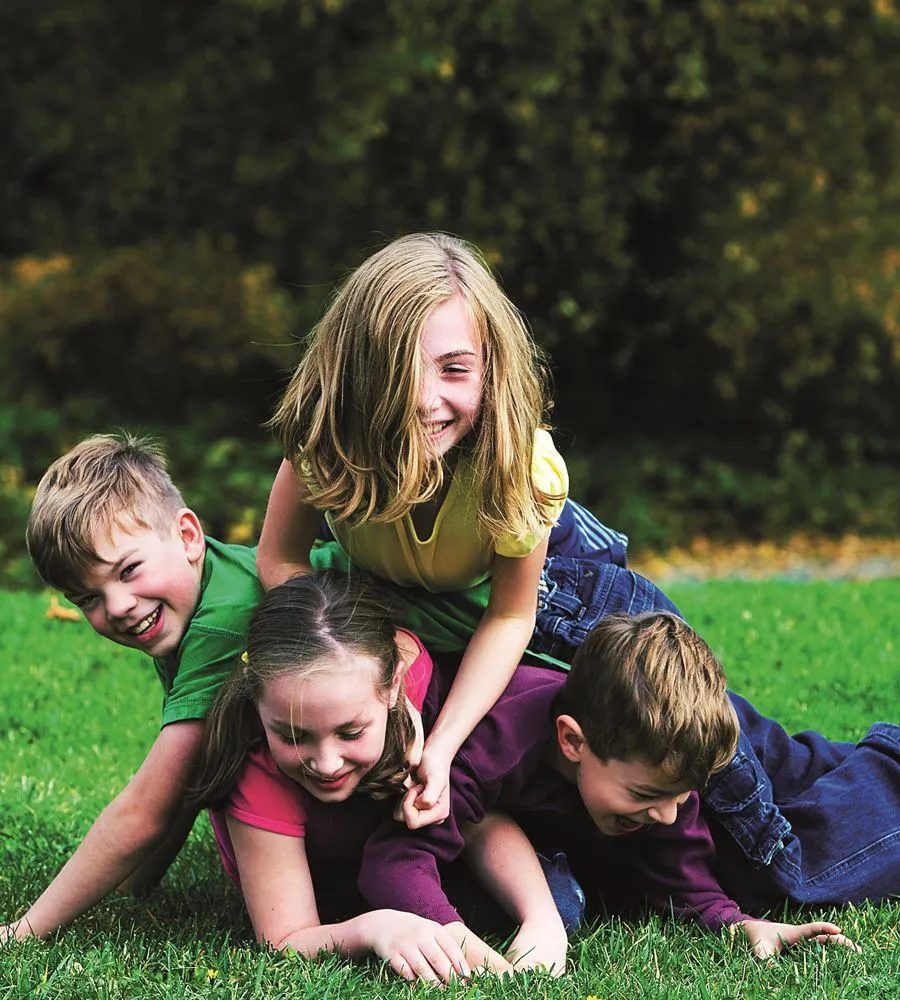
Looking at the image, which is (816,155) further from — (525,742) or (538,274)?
(525,742)

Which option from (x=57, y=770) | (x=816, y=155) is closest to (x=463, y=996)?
(x=57, y=770)

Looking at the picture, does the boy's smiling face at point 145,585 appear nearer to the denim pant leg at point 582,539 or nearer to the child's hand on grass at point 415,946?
the child's hand on grass at point 415,946

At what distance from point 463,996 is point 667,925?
2.33 ft

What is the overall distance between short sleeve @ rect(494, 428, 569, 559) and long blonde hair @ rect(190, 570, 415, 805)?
13.0 inches

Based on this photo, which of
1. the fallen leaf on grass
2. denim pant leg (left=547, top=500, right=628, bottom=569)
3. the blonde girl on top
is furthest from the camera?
the fallen leaf on grass

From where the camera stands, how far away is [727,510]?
494 inches

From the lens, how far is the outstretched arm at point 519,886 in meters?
3.10

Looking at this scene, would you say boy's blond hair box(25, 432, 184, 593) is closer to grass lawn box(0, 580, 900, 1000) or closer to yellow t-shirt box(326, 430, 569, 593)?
yellow t-shirt box(326, 430, 569, 593)

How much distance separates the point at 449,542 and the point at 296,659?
521 mm

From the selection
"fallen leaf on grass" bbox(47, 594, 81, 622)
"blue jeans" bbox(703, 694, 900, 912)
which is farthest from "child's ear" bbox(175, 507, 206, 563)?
"fallen leaf on grass" bbox(47, 594, 81, 622)

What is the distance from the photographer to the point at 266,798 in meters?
3.19

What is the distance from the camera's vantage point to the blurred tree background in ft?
34.4

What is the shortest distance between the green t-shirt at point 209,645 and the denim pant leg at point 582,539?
0.85 metres

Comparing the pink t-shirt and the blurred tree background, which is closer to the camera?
the pink t-shirt
